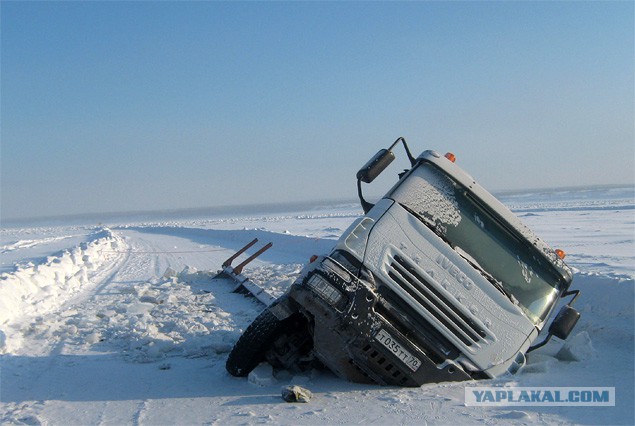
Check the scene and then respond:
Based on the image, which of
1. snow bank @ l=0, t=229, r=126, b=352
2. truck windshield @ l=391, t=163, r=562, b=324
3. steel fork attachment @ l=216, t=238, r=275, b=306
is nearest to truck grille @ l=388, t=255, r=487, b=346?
truck windshield @ l=391, t=163, r=562, b=324

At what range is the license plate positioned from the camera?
13.8 feet

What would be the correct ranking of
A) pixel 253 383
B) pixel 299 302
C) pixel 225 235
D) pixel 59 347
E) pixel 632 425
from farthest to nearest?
1. pixel 225 235
2. pixel 59 347
3. pixel 253 383
4. pixel 299 302
5. pixel 632 425

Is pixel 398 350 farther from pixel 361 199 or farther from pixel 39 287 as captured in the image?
pixel 39 287

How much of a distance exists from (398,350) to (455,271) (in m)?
0.77

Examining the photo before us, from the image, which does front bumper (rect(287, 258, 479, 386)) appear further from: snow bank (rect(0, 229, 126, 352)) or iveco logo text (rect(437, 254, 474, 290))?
snow bank (rect(0, 229, 126, 352))

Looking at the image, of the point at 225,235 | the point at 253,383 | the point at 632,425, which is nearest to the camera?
the point at 632,425

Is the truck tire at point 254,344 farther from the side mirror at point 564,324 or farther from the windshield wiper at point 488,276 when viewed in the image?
the side mirror at point 564,324

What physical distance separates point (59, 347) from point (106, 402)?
7.07ft

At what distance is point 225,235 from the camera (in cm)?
2855

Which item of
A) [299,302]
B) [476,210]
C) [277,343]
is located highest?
[476,210]

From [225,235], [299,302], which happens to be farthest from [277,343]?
[225,235]

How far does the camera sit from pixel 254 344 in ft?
15.6

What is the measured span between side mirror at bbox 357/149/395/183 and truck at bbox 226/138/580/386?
0.83ft

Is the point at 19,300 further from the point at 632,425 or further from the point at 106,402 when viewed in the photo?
the point at 632,425
